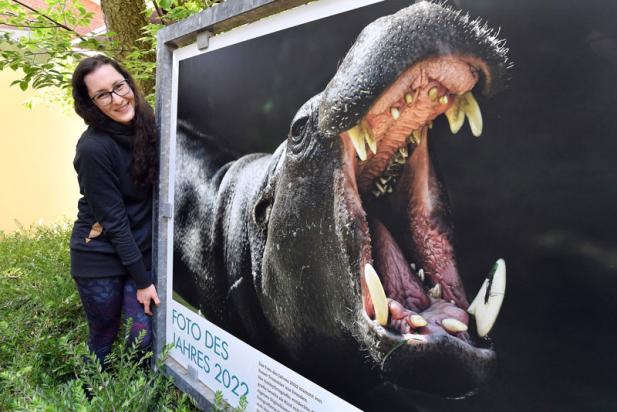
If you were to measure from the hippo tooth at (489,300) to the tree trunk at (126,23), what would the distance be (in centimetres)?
369

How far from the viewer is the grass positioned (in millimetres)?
1941

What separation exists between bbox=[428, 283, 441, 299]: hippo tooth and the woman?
160 centimetres

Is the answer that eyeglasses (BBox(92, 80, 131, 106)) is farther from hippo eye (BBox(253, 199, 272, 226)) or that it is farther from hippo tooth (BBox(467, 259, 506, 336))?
hippo tooth (BBox(467, 259, 506, 336))

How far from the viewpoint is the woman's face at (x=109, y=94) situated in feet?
7.43

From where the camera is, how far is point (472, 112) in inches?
41.6

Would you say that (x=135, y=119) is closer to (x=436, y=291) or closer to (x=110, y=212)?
(x=110, y=212)

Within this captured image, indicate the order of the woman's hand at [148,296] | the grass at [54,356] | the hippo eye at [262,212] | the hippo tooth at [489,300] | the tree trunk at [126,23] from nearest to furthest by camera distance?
the hippo tooth at [489,300], the hippo eye at [262,212], the grass at [54,356], the woman's hand at [148,296], the tree trunk at [126,23]

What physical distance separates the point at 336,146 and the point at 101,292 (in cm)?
165

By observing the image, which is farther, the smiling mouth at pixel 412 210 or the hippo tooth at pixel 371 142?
the hippo tooth at pixel 371 142

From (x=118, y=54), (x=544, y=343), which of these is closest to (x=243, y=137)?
(x=544, y=343)

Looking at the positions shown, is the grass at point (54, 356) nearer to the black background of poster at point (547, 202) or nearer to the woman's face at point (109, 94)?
the woman's face at point (109, 94)

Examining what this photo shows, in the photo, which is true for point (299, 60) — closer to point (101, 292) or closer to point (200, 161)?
point (200, 161)

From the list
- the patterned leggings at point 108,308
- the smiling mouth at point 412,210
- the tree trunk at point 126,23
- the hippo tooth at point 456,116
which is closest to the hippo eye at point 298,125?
the smiling mouth at point 412,210

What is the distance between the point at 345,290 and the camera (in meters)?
1.42
